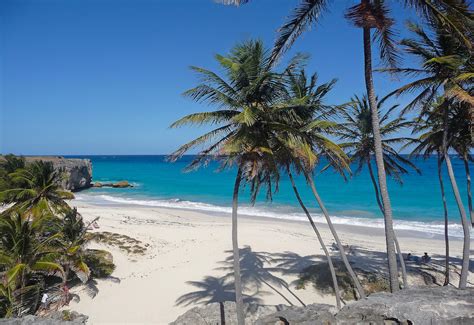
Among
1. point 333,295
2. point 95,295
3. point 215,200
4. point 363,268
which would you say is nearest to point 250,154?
point 333,295

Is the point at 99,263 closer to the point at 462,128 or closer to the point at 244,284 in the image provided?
the point at 244,284

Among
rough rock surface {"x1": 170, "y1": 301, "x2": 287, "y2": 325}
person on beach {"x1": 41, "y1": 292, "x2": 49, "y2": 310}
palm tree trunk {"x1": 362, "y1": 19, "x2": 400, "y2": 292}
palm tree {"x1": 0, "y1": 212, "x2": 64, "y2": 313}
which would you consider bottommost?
person on beach {"x1": 41, "y1": 292, "x2": 49, "y2": 310}

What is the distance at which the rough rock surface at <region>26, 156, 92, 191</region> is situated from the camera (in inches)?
1623

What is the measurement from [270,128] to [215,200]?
108ft

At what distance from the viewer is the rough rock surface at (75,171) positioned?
41.2 meters

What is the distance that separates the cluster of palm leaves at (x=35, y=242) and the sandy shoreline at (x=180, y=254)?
1191 millimetres

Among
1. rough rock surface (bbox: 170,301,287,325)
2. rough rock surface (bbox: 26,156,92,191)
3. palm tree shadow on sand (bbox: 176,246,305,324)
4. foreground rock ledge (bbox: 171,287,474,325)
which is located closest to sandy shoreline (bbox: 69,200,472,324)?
palm tree shadow on sand (bbox: 176,246,305,324)

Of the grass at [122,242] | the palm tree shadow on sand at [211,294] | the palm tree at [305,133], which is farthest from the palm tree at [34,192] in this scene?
the palm tree at [305,133]

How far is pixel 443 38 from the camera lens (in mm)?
8188

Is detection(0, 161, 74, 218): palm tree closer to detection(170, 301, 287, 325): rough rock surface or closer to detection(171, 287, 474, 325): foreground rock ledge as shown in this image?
detection(170, 301, 287, 325): rough rock surface

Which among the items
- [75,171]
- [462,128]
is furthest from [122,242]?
[75,171]

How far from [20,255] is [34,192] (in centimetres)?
435

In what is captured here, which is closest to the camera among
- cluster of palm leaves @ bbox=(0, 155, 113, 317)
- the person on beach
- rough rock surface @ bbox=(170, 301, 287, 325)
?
rough rock surface @ bbox=(170, 301, 287, 325)

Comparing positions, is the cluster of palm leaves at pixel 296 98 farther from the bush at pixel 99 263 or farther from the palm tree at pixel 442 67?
the bush at pixel 99 263
